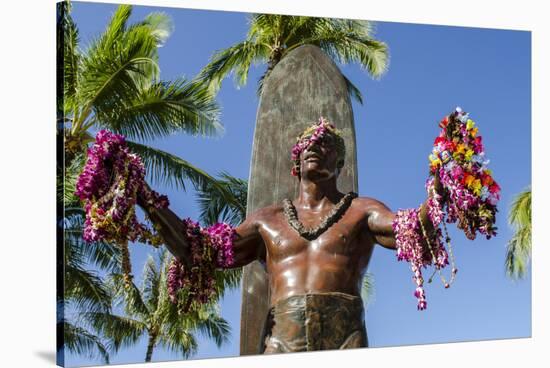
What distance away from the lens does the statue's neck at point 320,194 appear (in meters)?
7.88

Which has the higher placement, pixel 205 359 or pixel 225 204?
pixel 225 204

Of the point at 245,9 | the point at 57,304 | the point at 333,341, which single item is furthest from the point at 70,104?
the point at 333,341

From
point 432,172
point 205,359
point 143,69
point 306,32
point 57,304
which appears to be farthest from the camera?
point 306,32

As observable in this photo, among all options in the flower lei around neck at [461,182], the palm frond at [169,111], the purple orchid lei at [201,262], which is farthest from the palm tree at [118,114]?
the flower lei around neck at [461,182]

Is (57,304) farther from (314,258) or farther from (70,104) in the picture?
(70,104)

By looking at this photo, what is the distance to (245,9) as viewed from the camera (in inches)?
347

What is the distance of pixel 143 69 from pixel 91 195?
3.51 meters

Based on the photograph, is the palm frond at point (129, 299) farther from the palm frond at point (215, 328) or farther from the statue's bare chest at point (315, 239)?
the statue's bare chest at point (315, 239)

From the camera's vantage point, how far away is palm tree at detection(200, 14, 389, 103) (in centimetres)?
1141

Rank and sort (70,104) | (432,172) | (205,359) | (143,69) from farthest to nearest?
(143,69) → (70,104) → (205,359) → (432,172)

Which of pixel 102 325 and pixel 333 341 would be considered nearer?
pixel 333 341

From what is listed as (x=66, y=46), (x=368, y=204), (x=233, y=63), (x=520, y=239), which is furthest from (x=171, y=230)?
(x=233, y=63)

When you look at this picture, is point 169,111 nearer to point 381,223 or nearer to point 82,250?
point 82,250

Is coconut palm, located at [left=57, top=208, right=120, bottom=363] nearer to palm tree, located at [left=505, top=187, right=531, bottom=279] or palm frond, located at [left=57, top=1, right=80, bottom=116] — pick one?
palm frond, located at [left=57, top=1, right=80, bottom=116]
